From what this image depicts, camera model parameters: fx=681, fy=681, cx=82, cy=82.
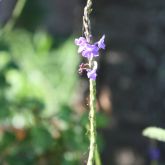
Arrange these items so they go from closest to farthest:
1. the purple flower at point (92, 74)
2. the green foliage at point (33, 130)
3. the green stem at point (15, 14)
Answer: the purple flower at point (92, 74), the green stem at point (15, 14), the green foliage at point (33, 130)

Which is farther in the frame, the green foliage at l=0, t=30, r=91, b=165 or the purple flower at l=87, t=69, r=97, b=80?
the green foliage at l=0, t=30, r=91, b=165

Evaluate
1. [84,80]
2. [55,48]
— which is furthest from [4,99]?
[55,48]

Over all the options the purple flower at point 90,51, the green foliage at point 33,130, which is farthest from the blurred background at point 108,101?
the purple flower at point 90,51

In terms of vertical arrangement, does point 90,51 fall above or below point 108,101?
below

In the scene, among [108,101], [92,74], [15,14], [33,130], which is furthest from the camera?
[108,101]

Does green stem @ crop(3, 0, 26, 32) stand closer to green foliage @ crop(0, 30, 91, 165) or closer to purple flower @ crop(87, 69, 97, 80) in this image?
green foliage @ crop(0, 30, 91, 165)

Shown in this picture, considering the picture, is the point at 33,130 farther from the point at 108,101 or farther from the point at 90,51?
the point at 90,51

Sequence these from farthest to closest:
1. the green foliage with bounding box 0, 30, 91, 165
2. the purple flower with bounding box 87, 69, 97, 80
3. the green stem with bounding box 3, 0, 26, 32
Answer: the green foliage with bounding box 0, 30, 91, 165, the green stem with bounding box 3, 0, 26, 32, the purple flower with bounding box 87, 69, 97, 80

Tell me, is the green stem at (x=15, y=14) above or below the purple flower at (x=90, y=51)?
above

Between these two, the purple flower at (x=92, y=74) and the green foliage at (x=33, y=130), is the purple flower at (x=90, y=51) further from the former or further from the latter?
the green foliage at (x=33, y=130)

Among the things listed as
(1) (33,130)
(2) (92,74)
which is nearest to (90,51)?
(2) (92,74)

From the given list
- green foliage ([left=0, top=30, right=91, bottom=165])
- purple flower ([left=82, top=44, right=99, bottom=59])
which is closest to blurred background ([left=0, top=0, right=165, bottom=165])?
green foliage ([left=0, top=30, right=91, bottom=165])
